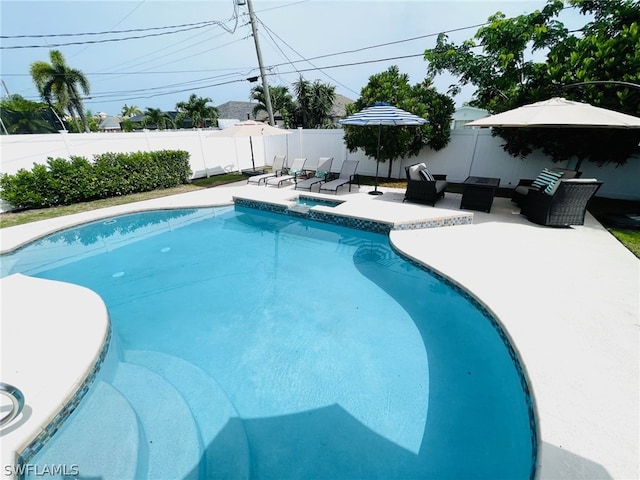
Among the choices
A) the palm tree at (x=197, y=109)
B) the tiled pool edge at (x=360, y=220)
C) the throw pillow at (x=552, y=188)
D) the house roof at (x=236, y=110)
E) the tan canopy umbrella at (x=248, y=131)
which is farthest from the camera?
the house roof at (x=236, y=110)

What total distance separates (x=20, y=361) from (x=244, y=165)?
13.2m

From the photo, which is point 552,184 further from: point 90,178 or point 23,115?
point 23,115

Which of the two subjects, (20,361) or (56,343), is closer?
(20,361)

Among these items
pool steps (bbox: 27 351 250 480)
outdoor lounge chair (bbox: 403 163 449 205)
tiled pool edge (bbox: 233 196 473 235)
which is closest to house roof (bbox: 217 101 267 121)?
tiled pool edge (bbox: 233 196 473 235)

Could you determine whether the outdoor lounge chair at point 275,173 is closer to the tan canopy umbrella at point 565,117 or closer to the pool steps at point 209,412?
the tan canopy umbrella at point 565,117

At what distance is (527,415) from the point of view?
245cm

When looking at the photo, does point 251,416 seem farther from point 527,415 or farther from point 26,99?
point 26,99

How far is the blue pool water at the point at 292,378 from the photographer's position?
237 cm

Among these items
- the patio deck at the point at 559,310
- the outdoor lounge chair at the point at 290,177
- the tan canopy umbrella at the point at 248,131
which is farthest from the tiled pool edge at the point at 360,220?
the tan canopy umbrella at the point at 248,131

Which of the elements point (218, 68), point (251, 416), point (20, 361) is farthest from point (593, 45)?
point (218, 68)

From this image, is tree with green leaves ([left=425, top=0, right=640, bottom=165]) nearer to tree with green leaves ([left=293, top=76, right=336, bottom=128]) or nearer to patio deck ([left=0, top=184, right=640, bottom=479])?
patio deck ([left=0, top=184, right=640, bottom=479])

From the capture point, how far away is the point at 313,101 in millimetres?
24047

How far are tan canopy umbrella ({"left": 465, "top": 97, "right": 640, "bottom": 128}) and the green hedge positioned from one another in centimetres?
1081

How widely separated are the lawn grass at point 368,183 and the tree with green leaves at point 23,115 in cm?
3762
